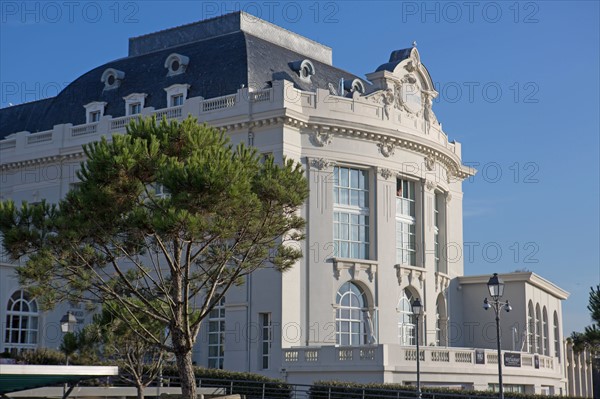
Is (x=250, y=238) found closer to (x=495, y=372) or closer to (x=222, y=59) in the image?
(x=495, y=372)

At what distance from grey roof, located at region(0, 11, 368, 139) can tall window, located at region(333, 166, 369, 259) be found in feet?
17.2

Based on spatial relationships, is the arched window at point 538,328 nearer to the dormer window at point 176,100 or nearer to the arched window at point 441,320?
the arched window at point 441,320

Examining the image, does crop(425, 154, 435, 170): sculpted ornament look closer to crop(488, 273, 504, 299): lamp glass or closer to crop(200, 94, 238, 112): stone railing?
crop(200, 94, 238, 112): stone railing

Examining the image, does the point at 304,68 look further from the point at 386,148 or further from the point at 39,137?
the point at 39,137

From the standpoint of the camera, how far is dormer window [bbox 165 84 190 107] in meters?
47.7

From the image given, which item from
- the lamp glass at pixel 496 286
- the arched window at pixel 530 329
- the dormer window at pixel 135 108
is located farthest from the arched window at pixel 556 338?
the lamp glass at pixel 496 286

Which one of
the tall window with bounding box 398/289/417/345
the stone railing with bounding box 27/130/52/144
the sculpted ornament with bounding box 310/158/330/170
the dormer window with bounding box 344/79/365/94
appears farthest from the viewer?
the stone railing with bounding box 27/130/52/144

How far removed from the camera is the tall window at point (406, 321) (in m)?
46.5

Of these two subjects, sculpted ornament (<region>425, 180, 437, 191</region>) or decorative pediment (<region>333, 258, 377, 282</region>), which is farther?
sculpted ornament (<region>425, 180, 437, 191</region>)

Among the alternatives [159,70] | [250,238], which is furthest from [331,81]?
[250,238]

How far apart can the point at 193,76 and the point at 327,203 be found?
1037 cm

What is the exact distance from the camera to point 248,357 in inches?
1656

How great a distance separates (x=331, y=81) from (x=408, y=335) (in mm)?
13819

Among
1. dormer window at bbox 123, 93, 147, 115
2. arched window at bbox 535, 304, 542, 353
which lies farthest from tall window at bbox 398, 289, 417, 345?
dormer window at bbox 123, 93, 147, 115
